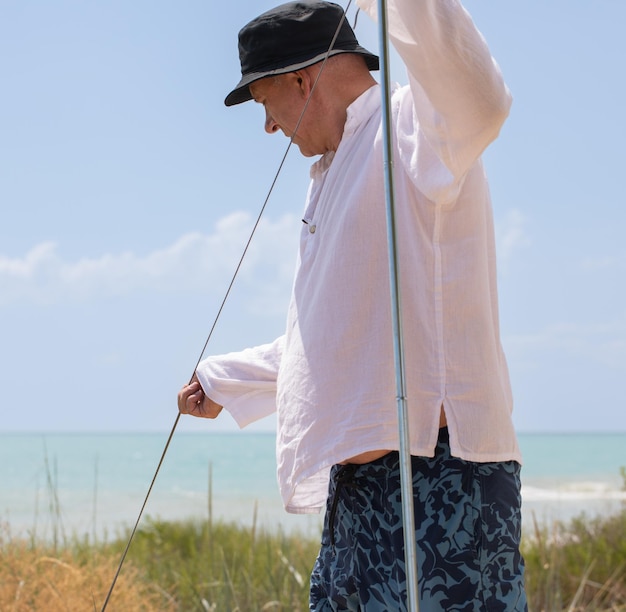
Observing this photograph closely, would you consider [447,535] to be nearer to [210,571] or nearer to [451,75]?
[451,75]

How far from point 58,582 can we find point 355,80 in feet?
6.63

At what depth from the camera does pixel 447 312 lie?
1312 millimetres

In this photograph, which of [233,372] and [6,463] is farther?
[6,463]

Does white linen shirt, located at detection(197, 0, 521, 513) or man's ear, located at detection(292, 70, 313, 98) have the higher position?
man's ear, located at detection(292, 70, 313, 98)

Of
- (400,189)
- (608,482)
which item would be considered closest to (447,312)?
(400,189)

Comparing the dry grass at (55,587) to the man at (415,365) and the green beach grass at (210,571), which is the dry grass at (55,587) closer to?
the green beach grass at (210,571)

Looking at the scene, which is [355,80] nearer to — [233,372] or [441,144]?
[441,144]

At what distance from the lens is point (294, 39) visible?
149 cm

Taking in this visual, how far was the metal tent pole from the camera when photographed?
1.04m

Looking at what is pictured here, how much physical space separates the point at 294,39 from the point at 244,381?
22.7 inches

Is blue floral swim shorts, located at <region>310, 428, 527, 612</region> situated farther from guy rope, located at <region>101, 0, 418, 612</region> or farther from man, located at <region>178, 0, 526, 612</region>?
guy rope, located at <region>101, 0, 418, 612</region>

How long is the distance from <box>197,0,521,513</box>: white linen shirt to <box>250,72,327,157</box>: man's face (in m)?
0.10

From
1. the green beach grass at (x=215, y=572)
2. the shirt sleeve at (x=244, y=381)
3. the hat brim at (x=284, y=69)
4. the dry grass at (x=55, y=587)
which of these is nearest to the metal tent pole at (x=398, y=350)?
the hat brim at (x=284, y=69)

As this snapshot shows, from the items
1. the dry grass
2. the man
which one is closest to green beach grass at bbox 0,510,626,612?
the dry grass
